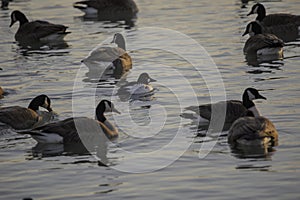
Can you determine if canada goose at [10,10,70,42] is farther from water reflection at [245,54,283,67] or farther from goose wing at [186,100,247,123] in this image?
goose wing at [186,100,247,123]

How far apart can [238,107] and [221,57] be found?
6589 mm

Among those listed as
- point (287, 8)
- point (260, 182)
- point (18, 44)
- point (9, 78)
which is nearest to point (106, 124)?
point (260, 182)

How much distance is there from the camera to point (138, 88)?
17359 mm

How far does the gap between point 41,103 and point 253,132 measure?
5.07 m

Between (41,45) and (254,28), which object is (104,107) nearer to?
(254,28)

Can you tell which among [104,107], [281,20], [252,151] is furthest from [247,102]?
[281,20]

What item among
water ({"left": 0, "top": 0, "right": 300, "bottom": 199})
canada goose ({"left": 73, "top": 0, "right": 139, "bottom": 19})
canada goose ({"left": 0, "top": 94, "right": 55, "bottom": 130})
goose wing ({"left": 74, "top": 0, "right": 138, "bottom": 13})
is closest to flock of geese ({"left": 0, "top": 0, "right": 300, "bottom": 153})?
canada goose ({"left": 0, "top": 94, "right": 55, "bottom": 130})

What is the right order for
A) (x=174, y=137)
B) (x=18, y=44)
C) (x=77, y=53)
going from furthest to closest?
(x=18, y=44) < (x=77, y=53) < (x=174, y=137)

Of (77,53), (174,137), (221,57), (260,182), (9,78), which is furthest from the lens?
(77,53)

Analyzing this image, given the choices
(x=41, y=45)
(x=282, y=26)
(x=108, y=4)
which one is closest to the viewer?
(x=282, y=26)

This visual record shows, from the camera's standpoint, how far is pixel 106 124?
46.4ft

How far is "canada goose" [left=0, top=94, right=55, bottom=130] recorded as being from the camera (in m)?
14.8

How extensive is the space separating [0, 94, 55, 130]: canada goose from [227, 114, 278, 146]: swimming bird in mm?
4362

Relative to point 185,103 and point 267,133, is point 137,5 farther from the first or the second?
point 267,133
